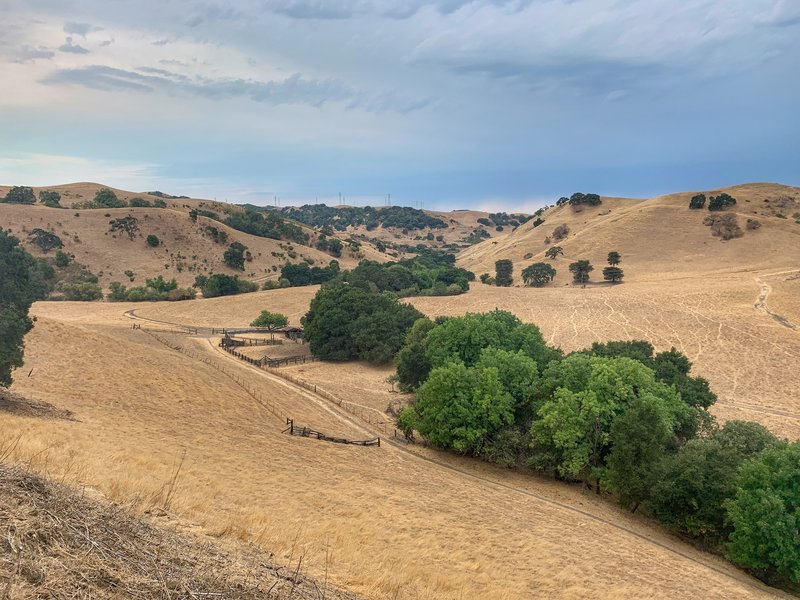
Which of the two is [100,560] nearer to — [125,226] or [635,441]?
[635,441]

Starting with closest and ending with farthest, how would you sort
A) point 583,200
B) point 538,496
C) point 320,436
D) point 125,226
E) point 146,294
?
point 538,496, point 320,436, point 146,294, point 125,226, point 583,200

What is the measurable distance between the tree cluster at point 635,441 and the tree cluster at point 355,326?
20977 millimetres

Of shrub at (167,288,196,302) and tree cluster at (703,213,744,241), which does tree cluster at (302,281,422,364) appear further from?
tree cluster at (703,213,744,241)

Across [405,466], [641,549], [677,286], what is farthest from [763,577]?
[677,286]

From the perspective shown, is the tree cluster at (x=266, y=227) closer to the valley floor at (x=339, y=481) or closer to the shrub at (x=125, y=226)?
the shrub at (x=125, y=226)

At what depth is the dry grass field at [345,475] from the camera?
563 inches

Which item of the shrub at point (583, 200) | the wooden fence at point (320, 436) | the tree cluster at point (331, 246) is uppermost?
the shrub at point (583, 200)

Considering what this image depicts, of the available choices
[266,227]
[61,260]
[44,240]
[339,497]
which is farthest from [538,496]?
[266,227]

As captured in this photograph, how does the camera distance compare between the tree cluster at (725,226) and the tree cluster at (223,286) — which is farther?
the tree cluster at (725,226)

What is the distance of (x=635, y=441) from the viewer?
25.2 m

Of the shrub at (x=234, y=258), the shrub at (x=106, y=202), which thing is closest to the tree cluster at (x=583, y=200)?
the shrub at (x=234, y=258)

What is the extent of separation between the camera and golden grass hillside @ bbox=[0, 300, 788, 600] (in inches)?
548

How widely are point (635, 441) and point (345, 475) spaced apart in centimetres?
1566

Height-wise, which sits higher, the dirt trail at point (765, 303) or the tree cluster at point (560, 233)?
the tree cluster at point (560, 233)
